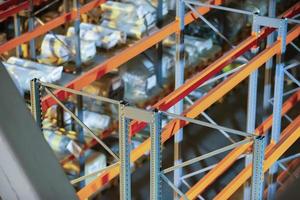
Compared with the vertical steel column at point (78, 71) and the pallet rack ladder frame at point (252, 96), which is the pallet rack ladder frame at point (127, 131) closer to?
the pallet rack ladder frame at point (252, 96)

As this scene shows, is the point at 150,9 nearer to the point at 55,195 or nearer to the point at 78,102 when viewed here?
the point at 78,102

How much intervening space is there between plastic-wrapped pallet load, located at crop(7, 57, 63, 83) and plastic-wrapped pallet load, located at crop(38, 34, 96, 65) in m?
0.55

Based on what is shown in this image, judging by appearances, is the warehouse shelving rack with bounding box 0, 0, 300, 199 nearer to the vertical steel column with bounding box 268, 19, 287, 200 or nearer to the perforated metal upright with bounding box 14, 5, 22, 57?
the vertical steel column with bounding box 268, 19, 287, 200

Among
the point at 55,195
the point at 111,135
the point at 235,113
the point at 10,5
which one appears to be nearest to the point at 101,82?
the point at 111,135

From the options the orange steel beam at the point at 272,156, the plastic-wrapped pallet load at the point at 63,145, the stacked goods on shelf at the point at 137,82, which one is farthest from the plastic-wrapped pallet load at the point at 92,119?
the orange steel beam at the point at 272,156

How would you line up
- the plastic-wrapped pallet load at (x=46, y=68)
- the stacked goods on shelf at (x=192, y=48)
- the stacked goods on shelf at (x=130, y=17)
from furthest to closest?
the stacked goods on shelf at (x=192, y=48) → the stacked goods on shelf at (x=130, y=17) → the plastic-wrapped pallet load at (x=46, y=68)

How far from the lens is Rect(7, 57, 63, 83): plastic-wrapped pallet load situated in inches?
289

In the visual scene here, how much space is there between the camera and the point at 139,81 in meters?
8.68

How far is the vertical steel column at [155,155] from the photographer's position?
3912mm

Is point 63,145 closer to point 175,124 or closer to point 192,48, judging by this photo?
point 175,124

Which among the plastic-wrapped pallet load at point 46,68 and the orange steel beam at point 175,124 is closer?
the orange steel beam at point 175,124

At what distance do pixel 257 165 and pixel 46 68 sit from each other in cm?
400

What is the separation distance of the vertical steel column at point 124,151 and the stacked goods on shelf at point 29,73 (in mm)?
3165

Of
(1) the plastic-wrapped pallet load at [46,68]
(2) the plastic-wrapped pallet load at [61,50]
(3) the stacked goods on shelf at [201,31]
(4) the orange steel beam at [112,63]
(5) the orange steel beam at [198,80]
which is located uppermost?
(5) the orange steel beam at [198,80]
